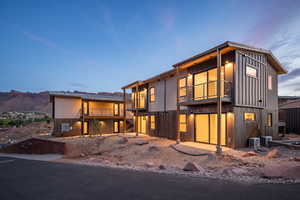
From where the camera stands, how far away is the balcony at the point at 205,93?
33.5 ft

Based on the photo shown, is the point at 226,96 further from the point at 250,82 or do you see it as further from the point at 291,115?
the point at 291,115

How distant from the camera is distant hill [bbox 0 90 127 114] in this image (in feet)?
253

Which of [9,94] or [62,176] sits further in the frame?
[9,94]

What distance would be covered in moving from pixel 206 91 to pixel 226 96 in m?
2.31

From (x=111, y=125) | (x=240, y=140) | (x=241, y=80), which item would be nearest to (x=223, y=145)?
(x=240, y=140)

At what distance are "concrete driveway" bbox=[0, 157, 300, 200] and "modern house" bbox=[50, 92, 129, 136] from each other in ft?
47.5

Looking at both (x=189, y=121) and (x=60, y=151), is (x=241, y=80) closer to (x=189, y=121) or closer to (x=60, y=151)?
(x=189, y=121)

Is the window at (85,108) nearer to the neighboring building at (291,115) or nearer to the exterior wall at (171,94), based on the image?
the exterior wall at (171,94)

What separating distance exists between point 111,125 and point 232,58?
1897 centimetres

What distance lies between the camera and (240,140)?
9.90 meters

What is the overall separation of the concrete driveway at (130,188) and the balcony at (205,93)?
596cm

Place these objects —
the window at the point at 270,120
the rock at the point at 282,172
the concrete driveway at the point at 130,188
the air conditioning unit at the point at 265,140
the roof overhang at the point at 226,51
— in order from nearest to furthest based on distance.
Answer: the concrete driveway at the point at 130,188 → the rock at the point at 282,172 → the roof overhang at the point at 226,51 → the air conditioning unit at the point at 265,140 → the window at the point at 270,120

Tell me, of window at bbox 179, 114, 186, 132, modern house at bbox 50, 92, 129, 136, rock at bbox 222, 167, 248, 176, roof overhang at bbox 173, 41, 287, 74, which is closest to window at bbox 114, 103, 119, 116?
modern house at bbox 50, 92, 129, 136

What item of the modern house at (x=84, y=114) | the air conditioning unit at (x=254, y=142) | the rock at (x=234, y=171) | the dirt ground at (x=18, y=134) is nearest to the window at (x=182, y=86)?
the air conditioning unit at (x=254, y=142)
